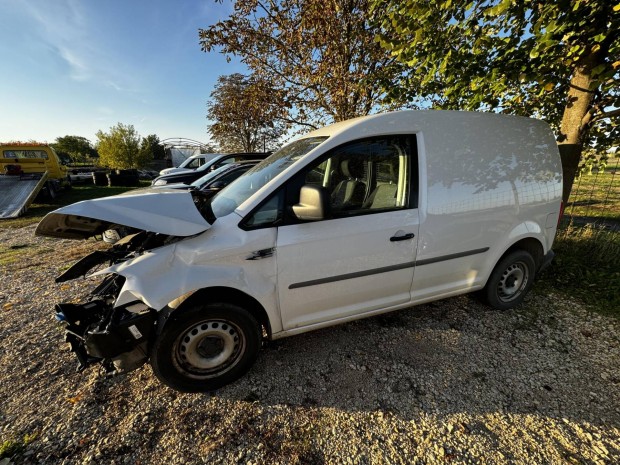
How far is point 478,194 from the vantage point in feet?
9.21

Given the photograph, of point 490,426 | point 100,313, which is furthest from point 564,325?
point 100,313

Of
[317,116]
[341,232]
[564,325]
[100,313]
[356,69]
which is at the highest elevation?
[356,69]

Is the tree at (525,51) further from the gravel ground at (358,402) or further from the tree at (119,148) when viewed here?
the tree at (119,148)

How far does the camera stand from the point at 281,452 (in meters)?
1.86

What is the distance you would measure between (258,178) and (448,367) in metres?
2.36

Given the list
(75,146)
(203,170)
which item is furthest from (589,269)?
(75,146)

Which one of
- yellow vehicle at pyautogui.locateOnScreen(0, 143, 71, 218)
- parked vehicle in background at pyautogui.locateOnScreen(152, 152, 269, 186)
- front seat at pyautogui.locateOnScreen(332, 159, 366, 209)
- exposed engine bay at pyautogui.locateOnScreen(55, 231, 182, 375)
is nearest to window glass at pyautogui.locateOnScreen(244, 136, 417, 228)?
front seat at pyautogui.locateOnScreen(332, 159, 366, 209)

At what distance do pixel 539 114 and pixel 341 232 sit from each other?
6085 millimetres

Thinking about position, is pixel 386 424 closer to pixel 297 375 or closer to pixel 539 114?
pixel 297 375

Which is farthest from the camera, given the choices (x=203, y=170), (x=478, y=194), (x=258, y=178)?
(x=203, y=170)

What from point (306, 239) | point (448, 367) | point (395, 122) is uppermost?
point (395, 122)

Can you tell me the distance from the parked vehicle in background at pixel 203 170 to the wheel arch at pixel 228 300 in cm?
914

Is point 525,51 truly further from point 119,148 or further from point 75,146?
point 75,146

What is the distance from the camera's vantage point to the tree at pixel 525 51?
320 cm
